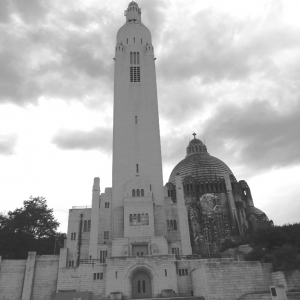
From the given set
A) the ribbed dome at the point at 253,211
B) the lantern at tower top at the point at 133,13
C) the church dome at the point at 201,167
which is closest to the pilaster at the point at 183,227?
the church dome at the point at 201,167

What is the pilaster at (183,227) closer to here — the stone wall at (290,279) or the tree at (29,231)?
the stone wall at (290,279)

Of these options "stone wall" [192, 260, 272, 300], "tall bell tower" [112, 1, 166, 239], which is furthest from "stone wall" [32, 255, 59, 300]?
"stone wall" [192, 260, 272, 300]

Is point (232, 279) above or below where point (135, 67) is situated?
below

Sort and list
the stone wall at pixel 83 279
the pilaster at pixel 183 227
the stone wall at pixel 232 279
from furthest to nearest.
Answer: the pilaster at pixel 183 227
the stone wall at pixel 83 279
the stone wall at pixel 232 279

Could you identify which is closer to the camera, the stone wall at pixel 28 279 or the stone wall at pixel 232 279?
the stone wall at pixel 232 279

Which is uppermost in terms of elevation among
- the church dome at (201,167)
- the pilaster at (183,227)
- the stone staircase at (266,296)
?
the church dome at (201,167)

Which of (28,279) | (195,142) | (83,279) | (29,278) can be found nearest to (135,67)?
(195,142)

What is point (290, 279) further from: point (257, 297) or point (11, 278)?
point (11, 278)

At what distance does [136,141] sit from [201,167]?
23.0 meters

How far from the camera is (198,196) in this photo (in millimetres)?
58656

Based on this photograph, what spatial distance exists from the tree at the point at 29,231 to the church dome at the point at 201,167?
29.9 metres

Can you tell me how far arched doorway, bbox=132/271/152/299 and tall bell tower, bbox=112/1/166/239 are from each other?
24.6 ft

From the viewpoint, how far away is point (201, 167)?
64688 millimetres

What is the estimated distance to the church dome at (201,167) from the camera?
205ft
